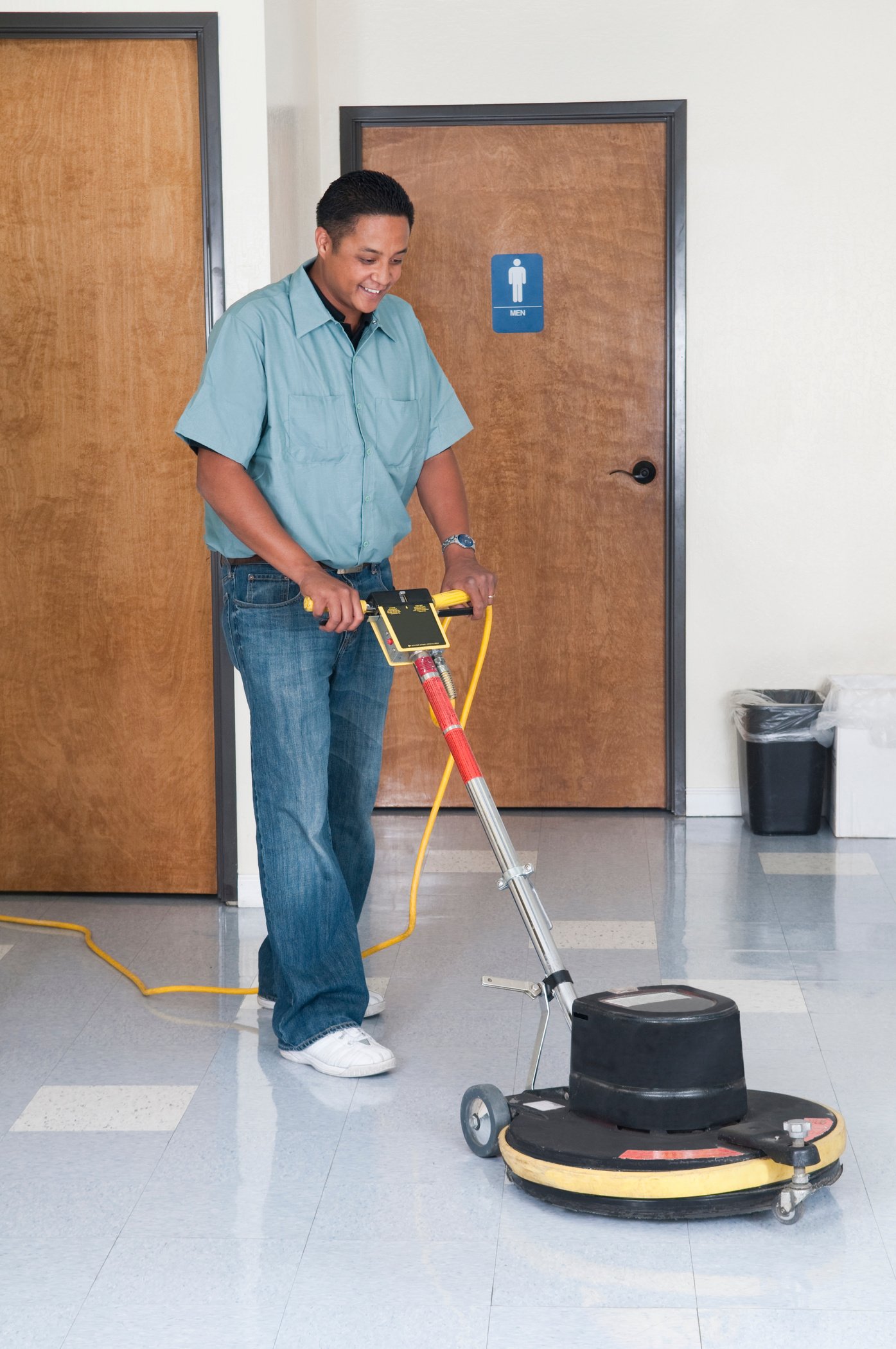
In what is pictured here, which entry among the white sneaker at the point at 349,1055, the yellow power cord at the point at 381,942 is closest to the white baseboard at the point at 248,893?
the yellow power cord at the point at 381,942

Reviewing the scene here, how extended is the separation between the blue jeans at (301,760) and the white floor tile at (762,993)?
713 millimetres

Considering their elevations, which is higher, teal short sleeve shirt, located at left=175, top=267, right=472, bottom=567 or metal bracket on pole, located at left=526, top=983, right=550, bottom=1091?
teal short sleeve shirt, located at left=175, top=267, right=472, bottom=567

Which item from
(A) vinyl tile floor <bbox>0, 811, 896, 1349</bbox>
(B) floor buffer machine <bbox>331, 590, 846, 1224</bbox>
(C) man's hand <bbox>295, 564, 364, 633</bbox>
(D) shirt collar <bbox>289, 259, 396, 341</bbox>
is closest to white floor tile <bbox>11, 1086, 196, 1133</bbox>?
(A) vinyl tile floor <bbox>0, 811, 896, 1349</bbox>

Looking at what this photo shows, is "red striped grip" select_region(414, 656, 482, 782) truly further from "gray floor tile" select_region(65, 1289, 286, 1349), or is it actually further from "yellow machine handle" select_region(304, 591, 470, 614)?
"gray floor tile" select_region(65, 1289, 286, 1349)

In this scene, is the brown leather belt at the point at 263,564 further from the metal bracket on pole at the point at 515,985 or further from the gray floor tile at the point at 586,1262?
the gray floor tile at the point at 586,1262

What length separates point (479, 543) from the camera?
4242 millimetres

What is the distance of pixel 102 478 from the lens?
3.33m

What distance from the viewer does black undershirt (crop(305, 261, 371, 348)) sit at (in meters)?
2.35

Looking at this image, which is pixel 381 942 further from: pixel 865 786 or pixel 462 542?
pixel 865 786

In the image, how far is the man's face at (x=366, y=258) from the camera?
2.22 metres

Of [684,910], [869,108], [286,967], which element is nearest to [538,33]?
[869,108]

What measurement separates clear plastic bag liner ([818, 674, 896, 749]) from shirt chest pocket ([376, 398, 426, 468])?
1.89 metres

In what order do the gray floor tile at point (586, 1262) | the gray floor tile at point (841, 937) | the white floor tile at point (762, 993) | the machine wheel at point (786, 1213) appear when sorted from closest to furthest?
1. the gray floor tile at point (586, 1262)
2. the machine wheel at point (786, 1213)
3. the white floor tile at point (762, 993)
4. the gray floor tile at point (841, 937)

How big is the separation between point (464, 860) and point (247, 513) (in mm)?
1729
